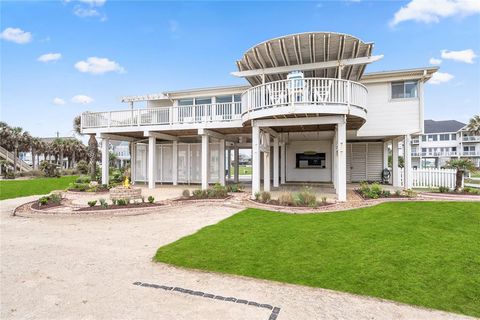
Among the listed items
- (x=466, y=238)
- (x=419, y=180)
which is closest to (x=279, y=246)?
(x=466, y=238)

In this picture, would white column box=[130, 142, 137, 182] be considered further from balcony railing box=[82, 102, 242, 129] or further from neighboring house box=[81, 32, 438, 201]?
balcony railing box=[82, 102, 242, 129]

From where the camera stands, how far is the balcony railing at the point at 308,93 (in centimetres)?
1052

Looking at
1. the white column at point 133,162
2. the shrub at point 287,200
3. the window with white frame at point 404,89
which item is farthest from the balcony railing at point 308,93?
the white column at point 133,162

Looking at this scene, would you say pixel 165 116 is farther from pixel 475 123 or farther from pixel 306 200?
pixel 475 123

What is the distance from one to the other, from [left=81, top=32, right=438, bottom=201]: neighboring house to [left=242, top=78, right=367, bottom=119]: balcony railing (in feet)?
0.13

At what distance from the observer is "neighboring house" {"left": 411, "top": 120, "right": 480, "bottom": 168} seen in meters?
59.3

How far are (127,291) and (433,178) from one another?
56.6 ft

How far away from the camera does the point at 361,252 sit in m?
5.61

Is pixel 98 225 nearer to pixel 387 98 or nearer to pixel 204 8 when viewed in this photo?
pixel 204 8

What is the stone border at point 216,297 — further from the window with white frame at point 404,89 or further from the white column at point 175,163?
the white column at point 175,163

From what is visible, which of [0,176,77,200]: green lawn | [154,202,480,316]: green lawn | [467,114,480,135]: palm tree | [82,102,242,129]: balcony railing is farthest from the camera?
[467,114,480,135]: palm tree

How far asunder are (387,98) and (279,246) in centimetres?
1267

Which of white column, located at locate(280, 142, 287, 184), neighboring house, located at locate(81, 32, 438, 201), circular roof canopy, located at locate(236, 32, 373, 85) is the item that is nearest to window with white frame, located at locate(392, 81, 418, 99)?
neighboring house, located at locate(81, 32, 438, 201)

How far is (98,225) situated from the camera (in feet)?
29.3
